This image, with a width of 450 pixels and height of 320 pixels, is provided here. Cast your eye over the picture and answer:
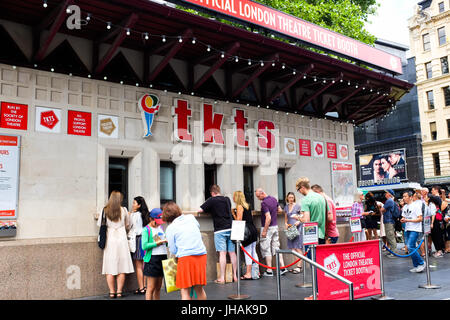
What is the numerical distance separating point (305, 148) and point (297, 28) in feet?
12.2

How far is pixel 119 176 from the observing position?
379 inches

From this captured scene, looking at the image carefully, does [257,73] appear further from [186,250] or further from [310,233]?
[186,250]

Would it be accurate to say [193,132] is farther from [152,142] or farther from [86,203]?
[86,203]

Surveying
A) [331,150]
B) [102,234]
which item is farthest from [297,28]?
[102,234]

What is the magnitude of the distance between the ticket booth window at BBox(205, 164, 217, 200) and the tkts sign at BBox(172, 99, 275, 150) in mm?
690

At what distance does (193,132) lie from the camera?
Answer: 34.5 ft

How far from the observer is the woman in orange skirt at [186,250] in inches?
235

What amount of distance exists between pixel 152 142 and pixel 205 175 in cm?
192

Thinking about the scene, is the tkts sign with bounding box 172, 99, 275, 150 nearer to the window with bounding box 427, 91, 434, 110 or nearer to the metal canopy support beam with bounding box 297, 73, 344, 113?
the metal canopy support beam with bounding box 297, 73, 344, 113

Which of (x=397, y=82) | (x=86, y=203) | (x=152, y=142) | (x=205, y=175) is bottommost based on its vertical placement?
(x=86, y=203)

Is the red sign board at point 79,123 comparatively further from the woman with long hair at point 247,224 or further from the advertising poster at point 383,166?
the advertising poster at point 383,166

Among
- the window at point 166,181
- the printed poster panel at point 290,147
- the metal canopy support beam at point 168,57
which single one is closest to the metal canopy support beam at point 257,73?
the metal canopy support beam at point 168,57
